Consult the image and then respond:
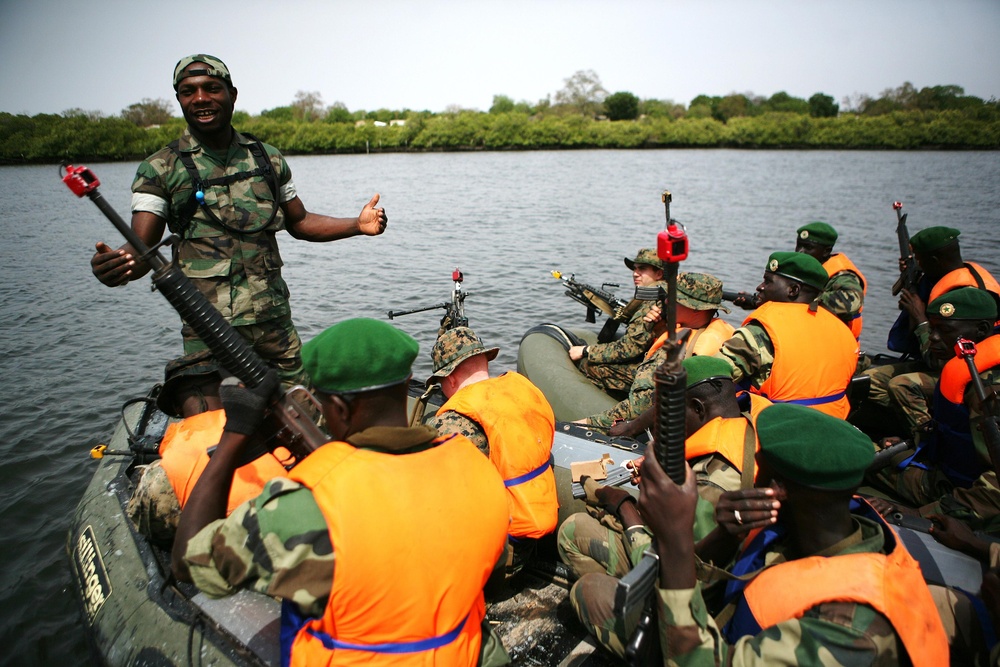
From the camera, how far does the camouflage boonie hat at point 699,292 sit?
471cm

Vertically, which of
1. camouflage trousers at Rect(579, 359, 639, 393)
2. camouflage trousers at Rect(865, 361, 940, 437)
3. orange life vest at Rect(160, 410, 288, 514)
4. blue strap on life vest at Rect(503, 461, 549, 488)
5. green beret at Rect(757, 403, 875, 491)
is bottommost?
camouflage trousers at Rect(579, 359, 639, 393)

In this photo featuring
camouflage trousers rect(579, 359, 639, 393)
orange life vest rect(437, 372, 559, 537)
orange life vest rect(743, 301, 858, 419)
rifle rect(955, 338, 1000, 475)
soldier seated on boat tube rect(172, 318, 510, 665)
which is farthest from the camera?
camouflage trousers rect(579, 359, 639, 393)

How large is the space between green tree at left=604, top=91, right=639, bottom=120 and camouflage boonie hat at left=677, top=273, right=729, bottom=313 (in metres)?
83.8

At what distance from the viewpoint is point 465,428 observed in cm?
316

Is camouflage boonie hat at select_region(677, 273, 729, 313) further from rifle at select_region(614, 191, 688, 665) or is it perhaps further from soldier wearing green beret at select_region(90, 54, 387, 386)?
rifle at select_region(614, 191, 688, 665)

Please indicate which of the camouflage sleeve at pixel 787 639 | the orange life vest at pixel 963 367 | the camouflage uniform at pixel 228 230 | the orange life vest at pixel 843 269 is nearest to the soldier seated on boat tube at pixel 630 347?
the orange life vest at pixel 843 269

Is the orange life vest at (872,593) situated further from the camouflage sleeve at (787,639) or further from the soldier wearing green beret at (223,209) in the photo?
the soldier wearing green beret at (223,209)

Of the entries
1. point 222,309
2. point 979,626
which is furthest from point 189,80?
point 979,626

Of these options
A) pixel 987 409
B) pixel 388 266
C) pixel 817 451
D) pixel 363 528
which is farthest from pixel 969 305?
pixel 388 266

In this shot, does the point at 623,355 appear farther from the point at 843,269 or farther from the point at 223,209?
the point at 223,209

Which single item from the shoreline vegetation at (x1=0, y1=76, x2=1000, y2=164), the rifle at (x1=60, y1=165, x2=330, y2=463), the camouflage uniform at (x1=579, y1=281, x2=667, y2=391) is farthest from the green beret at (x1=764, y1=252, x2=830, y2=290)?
the shoreline vegetation at (x1=0, y1=76, x2=1000, y2=164)

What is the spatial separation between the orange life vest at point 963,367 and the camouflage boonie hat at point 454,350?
9.67 ft

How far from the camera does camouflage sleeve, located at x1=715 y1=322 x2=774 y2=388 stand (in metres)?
4.17

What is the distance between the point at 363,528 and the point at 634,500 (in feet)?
5.41
